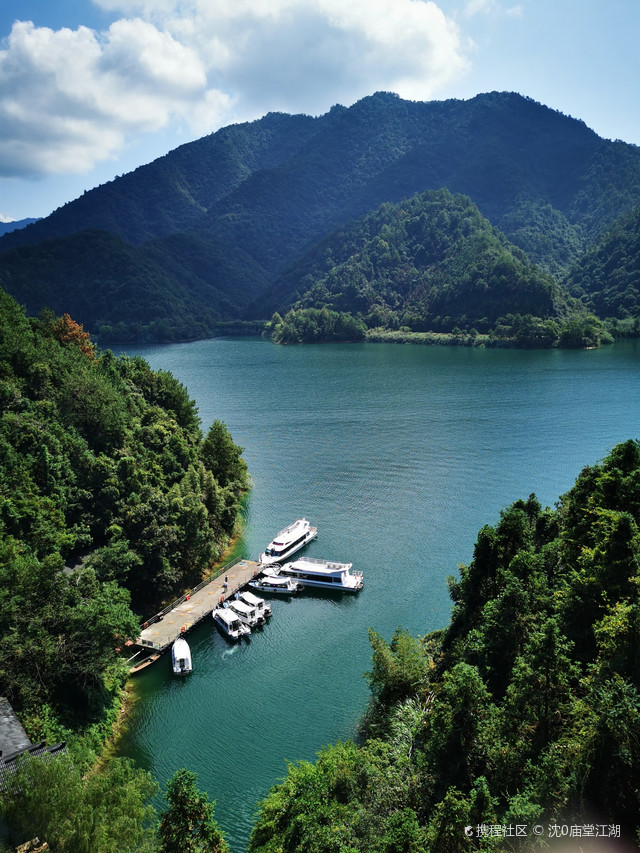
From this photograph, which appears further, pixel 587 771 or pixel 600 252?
pixel 600 252

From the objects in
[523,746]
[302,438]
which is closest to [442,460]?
[302,438]

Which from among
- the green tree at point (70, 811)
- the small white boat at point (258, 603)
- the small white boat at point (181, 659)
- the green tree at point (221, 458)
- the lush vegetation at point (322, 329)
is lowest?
the small white boat at point (181, 659)

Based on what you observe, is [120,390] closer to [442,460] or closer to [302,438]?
[302,438]

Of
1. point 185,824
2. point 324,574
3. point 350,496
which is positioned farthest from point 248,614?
point 350,496

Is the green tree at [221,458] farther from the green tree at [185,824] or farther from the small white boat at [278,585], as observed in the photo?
the green tree at [185,824]

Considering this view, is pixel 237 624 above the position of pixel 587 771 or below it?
below

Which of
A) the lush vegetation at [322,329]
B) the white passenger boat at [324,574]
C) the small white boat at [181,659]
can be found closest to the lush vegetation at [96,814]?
the small white boat at [181,659]

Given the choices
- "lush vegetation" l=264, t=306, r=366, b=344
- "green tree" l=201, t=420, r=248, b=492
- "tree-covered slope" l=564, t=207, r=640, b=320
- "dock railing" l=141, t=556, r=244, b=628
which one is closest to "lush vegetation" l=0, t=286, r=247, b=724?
"green tree" l=201, t=420, r=248, b=492

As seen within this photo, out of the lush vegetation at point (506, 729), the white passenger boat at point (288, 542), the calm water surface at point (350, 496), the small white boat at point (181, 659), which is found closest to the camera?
the lush vegetation at point (506, 729)
